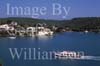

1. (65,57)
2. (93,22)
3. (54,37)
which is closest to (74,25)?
(93,22)

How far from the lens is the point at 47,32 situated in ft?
61.2

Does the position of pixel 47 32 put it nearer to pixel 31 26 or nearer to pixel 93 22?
pixel 31 26

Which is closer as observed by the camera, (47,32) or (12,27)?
(12,27)

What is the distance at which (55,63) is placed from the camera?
9.52 m

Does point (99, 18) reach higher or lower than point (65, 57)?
higher

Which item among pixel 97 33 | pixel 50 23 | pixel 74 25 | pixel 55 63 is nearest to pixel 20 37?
pixel 50 23

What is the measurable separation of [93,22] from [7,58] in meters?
12.5

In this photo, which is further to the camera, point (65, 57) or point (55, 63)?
point (65, 57)

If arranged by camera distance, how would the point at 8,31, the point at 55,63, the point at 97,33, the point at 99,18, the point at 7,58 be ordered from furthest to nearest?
the point at 97,33, the point at 99,18, the point at 8,31, the point at 7,58, the point at 55,63

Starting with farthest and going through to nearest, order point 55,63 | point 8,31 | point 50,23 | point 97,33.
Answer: point 97,33 < point 50,23 < point 8,31 < point 55,63

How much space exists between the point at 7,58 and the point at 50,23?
807cm

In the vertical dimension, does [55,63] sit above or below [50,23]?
below

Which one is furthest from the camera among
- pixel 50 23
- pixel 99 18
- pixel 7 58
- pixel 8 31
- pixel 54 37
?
pixel 99 18

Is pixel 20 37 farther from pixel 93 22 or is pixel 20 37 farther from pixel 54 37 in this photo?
pixel 93 22
